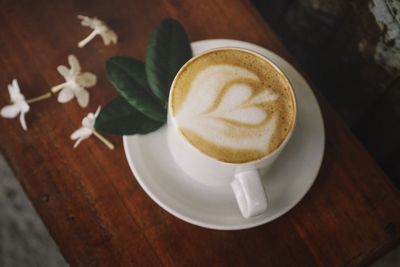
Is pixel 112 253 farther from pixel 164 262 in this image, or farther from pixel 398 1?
pixel 398 1

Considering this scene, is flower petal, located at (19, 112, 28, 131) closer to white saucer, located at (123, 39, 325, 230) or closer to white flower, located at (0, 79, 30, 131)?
white flower, located at (0, 79, 30, 131)

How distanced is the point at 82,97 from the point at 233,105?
238mm

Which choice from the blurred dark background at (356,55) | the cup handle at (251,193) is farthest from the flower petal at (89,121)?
the blurred dark background at (356,55)

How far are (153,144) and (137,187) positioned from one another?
7 centimetres

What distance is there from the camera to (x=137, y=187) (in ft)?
2.05

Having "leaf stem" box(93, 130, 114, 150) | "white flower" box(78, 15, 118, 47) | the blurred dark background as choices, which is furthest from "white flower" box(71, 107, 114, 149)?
the blurred dark background

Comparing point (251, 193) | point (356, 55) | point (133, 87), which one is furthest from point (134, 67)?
point (356, 55)

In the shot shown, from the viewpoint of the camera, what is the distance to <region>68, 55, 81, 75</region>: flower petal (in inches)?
25.6

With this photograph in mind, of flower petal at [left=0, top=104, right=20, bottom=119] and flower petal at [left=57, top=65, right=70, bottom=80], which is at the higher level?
flower petal at [left=57, top=65, right=70, bottom=80]

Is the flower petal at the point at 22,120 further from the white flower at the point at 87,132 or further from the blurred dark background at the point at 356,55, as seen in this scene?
the blurred dark background at the point at 356,55

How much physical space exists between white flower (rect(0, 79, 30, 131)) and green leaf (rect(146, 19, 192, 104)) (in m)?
0.18

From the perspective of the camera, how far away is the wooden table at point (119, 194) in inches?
23.8

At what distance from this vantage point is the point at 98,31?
0.67 metres

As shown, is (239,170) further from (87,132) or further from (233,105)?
(87,132)
